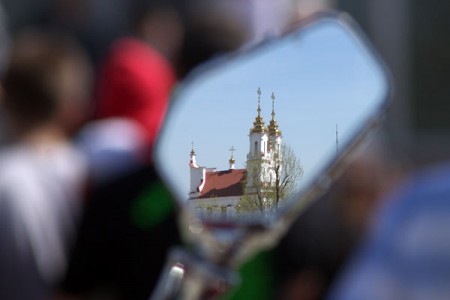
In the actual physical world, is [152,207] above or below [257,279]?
above

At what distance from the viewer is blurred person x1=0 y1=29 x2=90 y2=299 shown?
1.61 meters

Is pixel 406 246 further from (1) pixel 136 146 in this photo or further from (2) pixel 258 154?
(1) pixel 136 146

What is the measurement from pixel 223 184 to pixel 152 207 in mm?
151

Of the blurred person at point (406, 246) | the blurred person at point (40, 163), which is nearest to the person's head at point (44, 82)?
the blurred person at point (40, 163)

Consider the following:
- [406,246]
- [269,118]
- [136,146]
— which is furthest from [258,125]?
[406,246]

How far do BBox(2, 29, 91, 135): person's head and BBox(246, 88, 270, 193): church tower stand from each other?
0.35 meters

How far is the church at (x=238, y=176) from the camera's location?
162cm

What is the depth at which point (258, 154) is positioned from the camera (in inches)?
65.2

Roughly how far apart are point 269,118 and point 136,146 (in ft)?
0.90

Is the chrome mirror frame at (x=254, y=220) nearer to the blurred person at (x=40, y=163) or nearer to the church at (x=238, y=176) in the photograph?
the church at (x=238, y=176)

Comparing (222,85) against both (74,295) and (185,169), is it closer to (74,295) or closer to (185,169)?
(185,169)

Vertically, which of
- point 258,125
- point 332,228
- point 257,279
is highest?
point 258,125

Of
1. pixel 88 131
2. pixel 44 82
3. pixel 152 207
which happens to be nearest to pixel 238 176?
pixel 152 207

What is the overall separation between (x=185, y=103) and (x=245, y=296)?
407 millimetres
